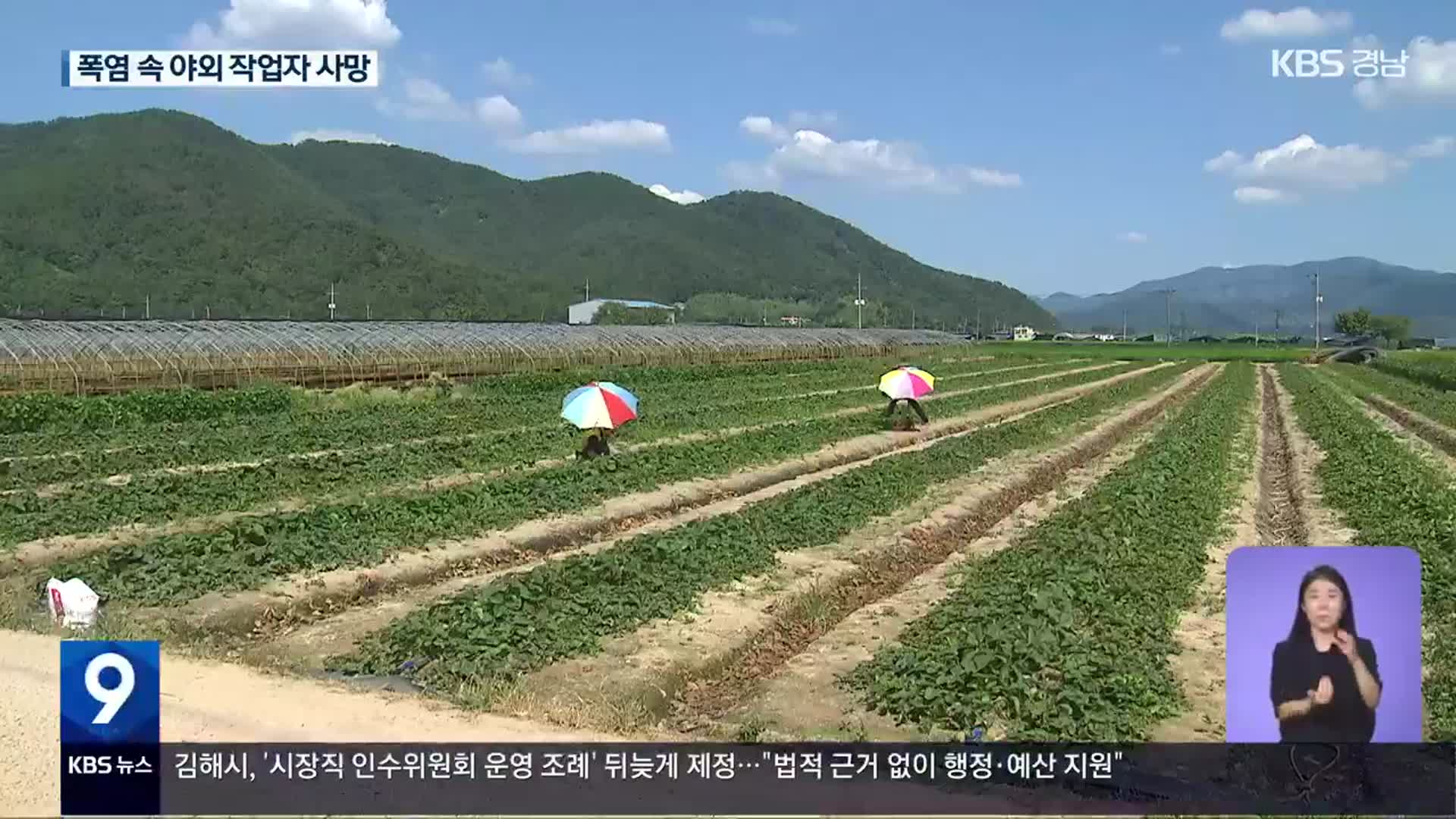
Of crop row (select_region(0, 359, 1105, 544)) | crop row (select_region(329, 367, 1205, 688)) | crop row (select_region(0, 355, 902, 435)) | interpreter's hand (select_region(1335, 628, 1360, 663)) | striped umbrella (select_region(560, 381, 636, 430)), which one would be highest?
striped umbrella (select_region(560, 381, 636, 430))

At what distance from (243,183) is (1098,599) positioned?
134 m

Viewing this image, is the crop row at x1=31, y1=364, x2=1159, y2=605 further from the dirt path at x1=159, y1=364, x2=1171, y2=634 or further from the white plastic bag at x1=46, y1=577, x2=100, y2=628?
the white plastic bag at x1=46, y1=577, x2=100, y2=628

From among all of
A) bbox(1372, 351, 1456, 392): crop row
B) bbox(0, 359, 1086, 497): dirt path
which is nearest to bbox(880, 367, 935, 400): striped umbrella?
bbox(0, 359, 1086, 497): dirt path

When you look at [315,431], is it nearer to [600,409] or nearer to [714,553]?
[600,409]

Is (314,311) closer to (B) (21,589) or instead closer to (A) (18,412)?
(A) (18,412)

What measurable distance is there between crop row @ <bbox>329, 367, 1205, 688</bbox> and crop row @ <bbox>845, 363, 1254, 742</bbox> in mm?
2475

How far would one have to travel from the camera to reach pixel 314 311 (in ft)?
318

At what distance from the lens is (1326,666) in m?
4.93

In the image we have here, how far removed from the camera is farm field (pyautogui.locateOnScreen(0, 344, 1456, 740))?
8.93m

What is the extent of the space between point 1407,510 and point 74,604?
16808 millimetres

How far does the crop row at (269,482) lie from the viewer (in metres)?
15.4

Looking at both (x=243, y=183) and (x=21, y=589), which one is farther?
(x=243, y=183)

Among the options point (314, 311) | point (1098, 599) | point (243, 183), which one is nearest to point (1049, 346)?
point (314, 311)

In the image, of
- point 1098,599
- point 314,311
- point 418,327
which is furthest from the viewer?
point 314,311
